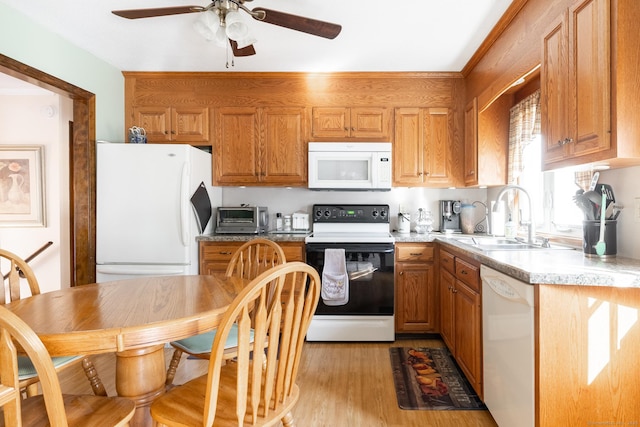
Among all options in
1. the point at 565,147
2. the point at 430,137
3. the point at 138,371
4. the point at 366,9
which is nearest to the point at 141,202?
the point at 138,371

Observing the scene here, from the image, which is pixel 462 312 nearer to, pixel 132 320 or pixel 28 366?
pixel 132 320

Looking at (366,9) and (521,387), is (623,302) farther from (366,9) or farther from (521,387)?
(366,9)

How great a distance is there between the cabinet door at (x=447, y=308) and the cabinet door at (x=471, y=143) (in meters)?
0.86

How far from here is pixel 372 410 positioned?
6.48 feet

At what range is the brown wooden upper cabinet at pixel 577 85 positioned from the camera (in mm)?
1404

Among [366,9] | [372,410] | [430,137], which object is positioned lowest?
[372,410]

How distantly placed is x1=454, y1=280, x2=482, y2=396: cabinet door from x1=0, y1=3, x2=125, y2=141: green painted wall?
10.0ft

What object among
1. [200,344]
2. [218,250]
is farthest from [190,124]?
[200,344]

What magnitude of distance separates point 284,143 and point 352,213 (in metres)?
0.90

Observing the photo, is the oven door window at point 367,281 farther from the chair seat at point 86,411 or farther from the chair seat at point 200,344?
the chair seat at point 86,411

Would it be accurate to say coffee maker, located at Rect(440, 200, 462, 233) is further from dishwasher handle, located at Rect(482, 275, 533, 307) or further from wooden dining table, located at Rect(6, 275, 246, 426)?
wooden dining table, located at Rect(6, 275, 246, 426)

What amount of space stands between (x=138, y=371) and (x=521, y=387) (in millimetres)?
1563

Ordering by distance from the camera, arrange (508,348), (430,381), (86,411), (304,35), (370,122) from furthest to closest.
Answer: (370,122) → (304,35) → (430,381) → (508,348) → (86,411)

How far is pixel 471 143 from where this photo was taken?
9.91ft
